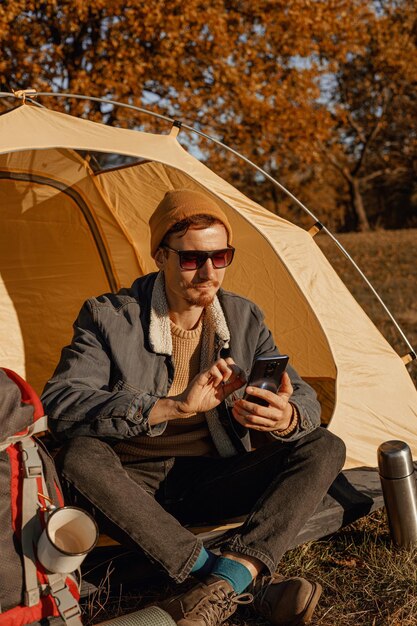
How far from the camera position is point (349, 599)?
2.52 m

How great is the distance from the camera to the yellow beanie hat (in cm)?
268

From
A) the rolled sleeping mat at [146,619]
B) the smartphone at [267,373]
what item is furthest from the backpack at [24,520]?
the smartphone at [267,373]

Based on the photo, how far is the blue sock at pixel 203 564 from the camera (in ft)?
7.45

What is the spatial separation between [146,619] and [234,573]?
12.5 inches

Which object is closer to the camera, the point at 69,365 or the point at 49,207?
the point at 69,365

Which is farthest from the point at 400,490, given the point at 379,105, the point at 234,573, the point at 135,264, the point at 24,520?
the point at 379,105

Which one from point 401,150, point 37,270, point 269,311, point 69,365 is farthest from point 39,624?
point 401,150

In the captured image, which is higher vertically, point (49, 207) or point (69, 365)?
point (49, 207)

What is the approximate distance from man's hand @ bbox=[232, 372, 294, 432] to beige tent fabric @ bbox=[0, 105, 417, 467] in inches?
29.7

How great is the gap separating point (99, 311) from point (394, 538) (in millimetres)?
1323

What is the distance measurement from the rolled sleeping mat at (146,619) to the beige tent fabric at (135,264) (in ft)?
4.24

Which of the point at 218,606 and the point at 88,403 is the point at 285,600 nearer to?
the point at 218,606

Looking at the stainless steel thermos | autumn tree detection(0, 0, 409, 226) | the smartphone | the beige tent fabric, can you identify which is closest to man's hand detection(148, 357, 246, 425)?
the smartphone

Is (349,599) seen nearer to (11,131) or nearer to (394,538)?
(394,538)
